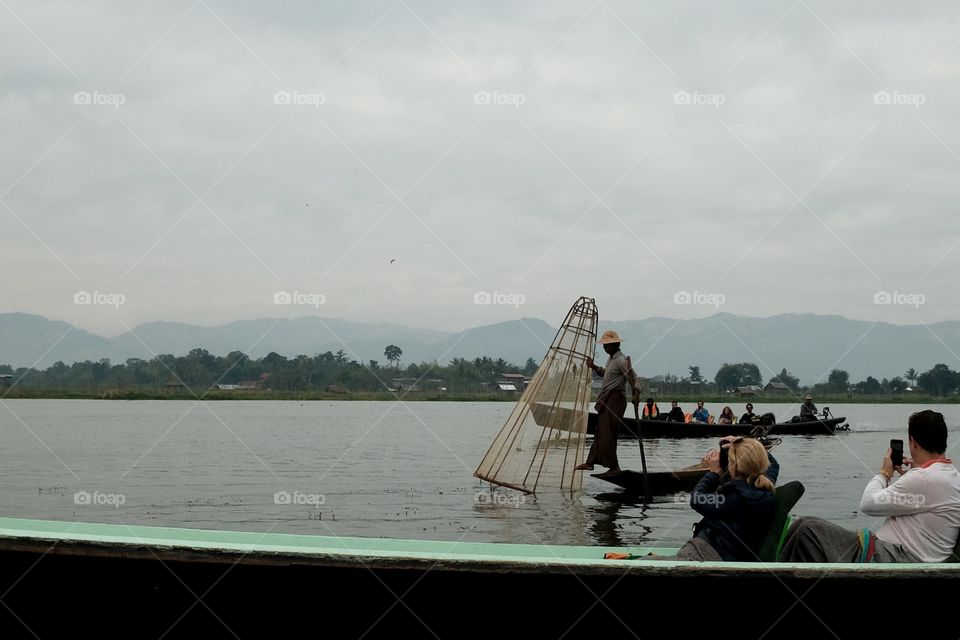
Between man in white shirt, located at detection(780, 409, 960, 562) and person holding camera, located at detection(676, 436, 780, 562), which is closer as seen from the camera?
man in white shirt, located at detection(780, 409, 960, 562)

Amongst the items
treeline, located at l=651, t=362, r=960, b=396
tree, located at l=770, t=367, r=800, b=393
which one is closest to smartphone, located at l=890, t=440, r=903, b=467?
treeline, located at l=651, t=362, r=960, b=396

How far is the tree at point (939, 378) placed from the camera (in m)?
103

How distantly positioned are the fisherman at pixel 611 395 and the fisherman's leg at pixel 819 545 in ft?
25.0

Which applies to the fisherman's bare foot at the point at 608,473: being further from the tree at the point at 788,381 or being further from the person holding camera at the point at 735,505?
the tree at the point at 788,381

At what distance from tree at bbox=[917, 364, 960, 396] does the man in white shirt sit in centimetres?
10651

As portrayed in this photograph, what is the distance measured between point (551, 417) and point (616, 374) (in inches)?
47.7

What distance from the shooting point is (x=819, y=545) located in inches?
201

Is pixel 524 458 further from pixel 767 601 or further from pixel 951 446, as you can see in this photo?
pixel 951 446

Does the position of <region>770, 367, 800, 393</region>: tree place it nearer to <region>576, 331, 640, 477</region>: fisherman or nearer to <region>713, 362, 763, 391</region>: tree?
<region>713, 362, 763, 391</region>: tree

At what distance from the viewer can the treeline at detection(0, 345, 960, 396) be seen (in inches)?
3775

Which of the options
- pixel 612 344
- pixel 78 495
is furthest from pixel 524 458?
pixel 78 495

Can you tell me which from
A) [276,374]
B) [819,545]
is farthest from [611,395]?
[276,374]

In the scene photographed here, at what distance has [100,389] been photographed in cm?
10506

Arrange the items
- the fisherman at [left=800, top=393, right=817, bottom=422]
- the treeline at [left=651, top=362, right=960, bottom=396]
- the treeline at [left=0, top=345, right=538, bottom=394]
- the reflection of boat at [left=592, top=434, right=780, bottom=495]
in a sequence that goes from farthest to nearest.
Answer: the treeline at [left=651, top=362, right=960, bottom=396] < the treeline at [left=0, top=345, right=538, bottom=394] < the fisherman at [left=800, top=393, right=817, bottom=422] < the reflection of boat at [left=592, top=434, right=780, bottom=495]
